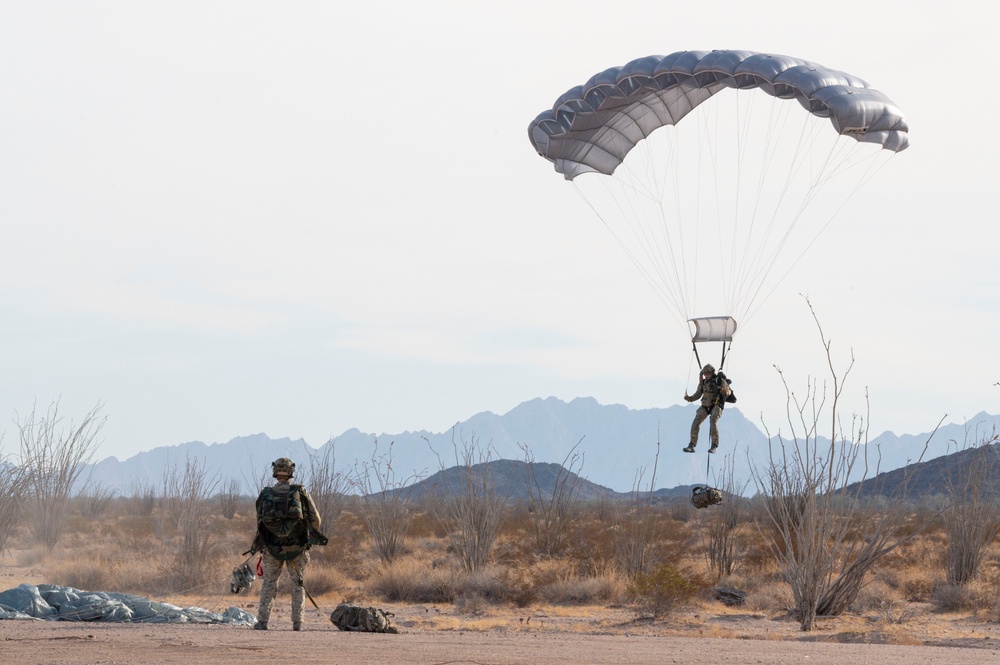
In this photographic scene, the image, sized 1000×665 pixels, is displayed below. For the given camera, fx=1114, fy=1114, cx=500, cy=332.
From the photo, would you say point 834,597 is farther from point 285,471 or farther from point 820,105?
point 285,471

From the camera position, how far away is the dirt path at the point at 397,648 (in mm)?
9984

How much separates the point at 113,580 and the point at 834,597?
11749mm

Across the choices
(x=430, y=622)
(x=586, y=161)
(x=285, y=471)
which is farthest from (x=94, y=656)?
(x=586, y=161)

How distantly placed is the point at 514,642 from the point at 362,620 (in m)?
1.86

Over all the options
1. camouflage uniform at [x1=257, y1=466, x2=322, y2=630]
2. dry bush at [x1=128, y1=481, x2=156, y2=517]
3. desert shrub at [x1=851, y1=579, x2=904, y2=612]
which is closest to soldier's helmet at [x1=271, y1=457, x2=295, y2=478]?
camouflage uniform at [x1=257, y1=466, x2=322, y2=630]

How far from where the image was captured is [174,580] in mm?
18812

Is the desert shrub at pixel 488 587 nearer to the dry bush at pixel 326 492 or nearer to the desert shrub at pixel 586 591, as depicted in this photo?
the desert shrub at pixel 586 591

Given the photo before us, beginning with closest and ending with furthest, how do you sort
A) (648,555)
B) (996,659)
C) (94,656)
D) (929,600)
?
(94,656), (996,659), (929,600), (648,555)

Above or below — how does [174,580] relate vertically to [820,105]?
below

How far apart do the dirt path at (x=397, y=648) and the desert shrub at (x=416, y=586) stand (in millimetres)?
5532

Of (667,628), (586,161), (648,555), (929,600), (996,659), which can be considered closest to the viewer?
(996,659)

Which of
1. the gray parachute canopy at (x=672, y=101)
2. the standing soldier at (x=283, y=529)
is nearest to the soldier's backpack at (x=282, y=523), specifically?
the standing soldier at (x=283, y=529)

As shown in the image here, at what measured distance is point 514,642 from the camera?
11984 mm

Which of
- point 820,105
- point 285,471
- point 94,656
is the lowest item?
point 94,656
